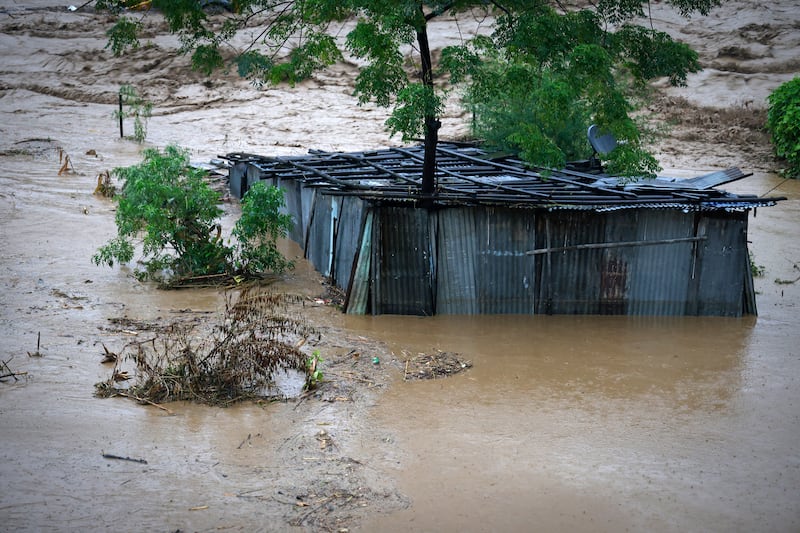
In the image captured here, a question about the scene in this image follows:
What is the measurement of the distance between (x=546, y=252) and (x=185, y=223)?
5.24 metres

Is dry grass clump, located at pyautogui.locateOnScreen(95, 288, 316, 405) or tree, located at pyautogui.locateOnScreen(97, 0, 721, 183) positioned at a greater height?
tree, located at pyautogui.locateOnScreen(97, 0, 721, 183)

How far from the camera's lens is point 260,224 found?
11305 millimetres

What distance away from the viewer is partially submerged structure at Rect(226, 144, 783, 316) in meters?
9.99

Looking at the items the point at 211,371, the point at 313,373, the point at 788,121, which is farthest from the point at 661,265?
the point at 788,121

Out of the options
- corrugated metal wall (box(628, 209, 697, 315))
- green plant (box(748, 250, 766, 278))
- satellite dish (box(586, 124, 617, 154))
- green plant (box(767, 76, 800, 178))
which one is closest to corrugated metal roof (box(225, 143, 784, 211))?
corrugated metal wall (box(628, 209, 697, 315))

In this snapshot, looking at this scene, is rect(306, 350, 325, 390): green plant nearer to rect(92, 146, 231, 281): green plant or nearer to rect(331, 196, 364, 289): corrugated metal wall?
rect(331, 196, 364, 289): corrugated metal wall

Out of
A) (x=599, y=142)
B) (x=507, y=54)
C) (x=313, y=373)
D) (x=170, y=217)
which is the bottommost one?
(x=313, y=373)

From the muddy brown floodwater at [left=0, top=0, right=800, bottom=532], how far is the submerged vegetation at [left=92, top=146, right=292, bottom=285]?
1.70ft

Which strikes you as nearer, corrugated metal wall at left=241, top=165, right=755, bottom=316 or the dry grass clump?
the dry grass clump

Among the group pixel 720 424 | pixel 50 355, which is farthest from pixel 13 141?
pixel 720 424

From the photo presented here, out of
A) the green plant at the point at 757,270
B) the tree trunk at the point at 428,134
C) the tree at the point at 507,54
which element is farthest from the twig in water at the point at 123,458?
the green plant at the point at 757,270

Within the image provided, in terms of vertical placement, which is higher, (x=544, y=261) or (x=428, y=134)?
(x=428, y=134)

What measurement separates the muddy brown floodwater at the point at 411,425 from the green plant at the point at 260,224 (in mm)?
693

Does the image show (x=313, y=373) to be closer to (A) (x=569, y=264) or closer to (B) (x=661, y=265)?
(A) (x=569, y=264)
